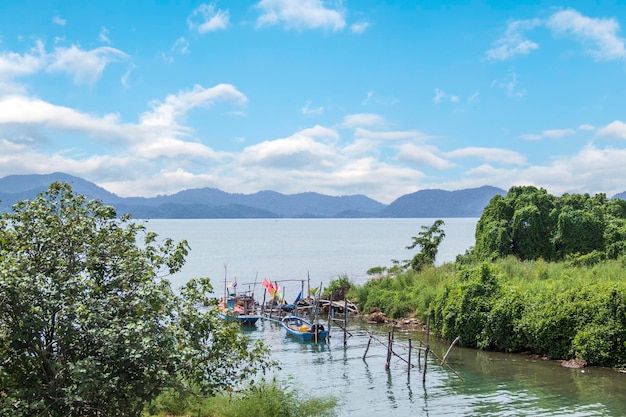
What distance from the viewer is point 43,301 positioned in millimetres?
9000

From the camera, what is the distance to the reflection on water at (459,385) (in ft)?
65.1

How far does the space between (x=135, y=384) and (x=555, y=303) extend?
21.7 meters

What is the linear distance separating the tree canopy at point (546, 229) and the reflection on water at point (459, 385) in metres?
16.8

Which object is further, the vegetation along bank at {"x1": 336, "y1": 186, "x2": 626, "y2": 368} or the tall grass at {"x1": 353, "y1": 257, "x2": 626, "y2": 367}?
the vegetation along bank at {"x1": 336, "y1": 186, "x2": 626, "y2": 368}

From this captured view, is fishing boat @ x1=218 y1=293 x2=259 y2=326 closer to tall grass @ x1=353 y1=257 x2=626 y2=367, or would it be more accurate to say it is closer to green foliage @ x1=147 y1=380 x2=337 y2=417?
tall grass @ x1=353 y1=257 x2=626 y2=367

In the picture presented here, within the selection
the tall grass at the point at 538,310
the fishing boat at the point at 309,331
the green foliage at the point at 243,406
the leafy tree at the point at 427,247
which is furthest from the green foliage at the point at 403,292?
the green foliage at the point at 243,406

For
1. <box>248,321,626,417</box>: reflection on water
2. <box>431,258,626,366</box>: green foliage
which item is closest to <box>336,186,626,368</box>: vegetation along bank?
<box>431,258,626,366</box>: green foliage

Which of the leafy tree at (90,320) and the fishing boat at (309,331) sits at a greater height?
the leafy tree at (90,320)

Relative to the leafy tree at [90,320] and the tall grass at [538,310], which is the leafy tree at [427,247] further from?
the leafy tree at [90,320]

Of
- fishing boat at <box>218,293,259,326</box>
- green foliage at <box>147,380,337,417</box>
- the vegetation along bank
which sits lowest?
fishing boat at <box>218,293,259,326</box>

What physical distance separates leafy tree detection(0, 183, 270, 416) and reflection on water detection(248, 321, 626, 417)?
353 inches

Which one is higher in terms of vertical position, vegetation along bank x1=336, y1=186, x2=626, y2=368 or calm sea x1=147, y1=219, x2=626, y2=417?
vegetation along bank x1=336, y1=186, x2=626, y2=368

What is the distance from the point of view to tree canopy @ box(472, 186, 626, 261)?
139 ft

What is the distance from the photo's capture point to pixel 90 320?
9.05 metres
